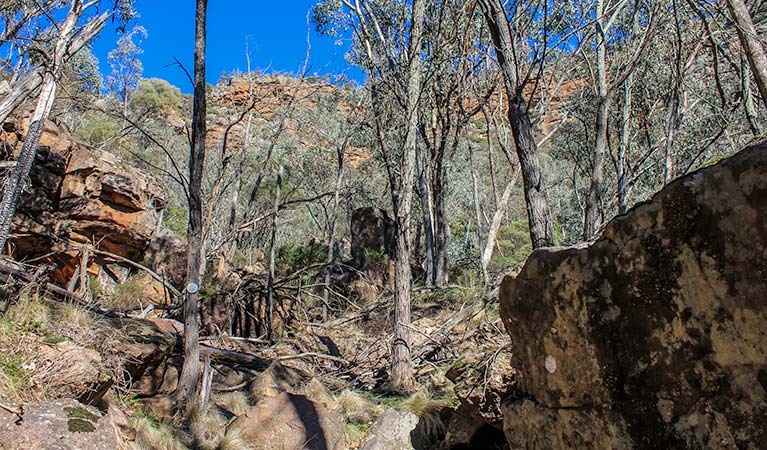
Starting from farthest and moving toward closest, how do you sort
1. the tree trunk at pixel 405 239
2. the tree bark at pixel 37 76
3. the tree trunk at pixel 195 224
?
the tree bark at pixel 37 76
the tree trunk at pixel 405 239
the tree trunk at pixel 195 224

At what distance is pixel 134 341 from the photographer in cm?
568

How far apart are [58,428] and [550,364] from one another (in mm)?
3034

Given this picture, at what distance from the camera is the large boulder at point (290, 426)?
4.58 metres

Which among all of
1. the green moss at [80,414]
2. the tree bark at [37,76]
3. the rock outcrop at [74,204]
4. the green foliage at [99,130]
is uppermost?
the green foliage at [99,130]

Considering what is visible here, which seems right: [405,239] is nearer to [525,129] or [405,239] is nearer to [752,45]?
[525,129]

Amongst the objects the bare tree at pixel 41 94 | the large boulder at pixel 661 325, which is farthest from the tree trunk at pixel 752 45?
the bare tree at pixel 41 94

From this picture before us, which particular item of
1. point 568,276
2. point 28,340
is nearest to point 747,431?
point 568,276

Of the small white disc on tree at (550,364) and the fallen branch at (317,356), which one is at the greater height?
the fallen branch at (317,356)

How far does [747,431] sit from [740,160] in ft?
3.34

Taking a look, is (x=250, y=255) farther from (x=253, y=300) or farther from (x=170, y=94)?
(x=170, y=94)

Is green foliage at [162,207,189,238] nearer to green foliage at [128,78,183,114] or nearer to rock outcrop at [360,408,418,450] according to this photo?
green foliage at [128,78,183,114]

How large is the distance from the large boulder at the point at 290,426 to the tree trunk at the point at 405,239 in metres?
1.76

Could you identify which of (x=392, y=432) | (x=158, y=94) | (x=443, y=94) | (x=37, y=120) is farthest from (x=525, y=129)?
(x=158, y=94)

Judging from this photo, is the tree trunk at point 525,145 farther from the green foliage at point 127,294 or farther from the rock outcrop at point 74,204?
the green foliage at point 127,294
